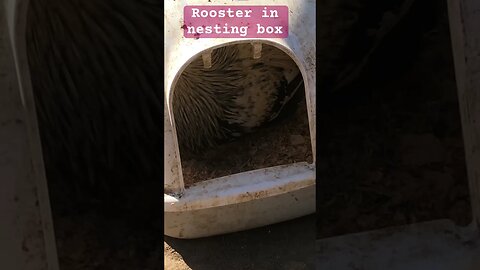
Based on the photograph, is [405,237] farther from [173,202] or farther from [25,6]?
[173,202]

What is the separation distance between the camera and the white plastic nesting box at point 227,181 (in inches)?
93.5

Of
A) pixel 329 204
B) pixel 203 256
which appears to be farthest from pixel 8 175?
pixel 203 256

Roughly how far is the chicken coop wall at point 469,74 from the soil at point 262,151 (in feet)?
7.01

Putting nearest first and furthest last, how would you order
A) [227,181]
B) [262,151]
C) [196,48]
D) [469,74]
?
[469,74], [196,48], [227,181], [262,151]

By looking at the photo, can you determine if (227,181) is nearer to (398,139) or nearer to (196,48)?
(196,48)

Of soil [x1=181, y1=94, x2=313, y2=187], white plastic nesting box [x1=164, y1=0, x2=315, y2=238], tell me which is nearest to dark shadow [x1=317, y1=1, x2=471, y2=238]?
white plastic nesting box [x1=164, y1=0, x2=315, y2=238]

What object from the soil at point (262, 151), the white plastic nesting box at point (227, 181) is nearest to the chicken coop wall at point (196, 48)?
the white plastic nesting box at point (227, 181)

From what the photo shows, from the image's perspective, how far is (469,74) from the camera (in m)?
0.71

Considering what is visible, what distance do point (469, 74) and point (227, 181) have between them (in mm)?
1870

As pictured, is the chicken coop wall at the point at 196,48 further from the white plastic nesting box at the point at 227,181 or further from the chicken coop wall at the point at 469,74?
the chicken coop wall at the point at 469,74

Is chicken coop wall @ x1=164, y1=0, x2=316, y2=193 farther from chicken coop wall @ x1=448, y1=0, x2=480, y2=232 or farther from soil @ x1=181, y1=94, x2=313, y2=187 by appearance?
chicken coop wall @ x1=448, y1=0, x2=480, y2=232

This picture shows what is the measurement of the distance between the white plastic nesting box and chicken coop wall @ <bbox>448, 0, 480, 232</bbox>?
66.1 inches

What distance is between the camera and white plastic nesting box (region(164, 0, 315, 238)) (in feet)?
7.79

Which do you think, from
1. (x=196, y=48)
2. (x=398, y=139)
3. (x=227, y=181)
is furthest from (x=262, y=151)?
(x=398, y=139)
